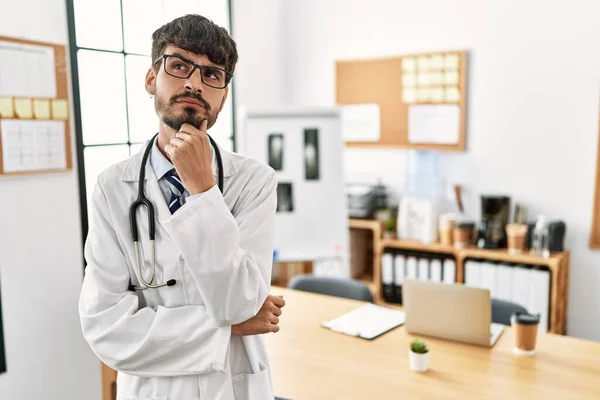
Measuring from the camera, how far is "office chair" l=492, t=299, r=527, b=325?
252 centimetres

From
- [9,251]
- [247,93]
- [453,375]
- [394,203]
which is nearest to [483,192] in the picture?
[394,203]

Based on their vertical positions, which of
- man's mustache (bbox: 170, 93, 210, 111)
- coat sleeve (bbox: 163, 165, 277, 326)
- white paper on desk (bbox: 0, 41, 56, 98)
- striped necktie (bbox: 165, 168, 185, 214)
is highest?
white paper on desk (bbox: 0, 41, 56, 98)

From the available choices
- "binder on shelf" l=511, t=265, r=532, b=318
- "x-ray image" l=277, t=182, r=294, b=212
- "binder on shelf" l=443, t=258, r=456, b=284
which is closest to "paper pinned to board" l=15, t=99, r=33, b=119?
"x-ray image" l=277, t=182, r=294, b=212

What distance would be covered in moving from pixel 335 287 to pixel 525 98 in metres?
1.87

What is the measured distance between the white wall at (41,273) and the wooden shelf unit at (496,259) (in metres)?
2.06

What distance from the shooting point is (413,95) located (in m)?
4.11

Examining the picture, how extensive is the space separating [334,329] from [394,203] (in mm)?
2043

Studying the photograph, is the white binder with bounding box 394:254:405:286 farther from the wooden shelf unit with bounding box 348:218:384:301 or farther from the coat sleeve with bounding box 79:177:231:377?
the coat sleeve with bounding box 79:177:231:377

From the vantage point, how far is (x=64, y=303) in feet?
9.28

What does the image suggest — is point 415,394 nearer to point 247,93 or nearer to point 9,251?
point 9,251

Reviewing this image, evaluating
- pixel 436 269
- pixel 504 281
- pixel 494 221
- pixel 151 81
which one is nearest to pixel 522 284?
pixel 504 281

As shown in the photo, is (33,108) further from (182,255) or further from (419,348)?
(419,348)

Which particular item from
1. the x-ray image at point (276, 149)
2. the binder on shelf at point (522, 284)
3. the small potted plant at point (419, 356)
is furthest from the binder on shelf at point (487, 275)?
the small potted plant at point (419, 356)

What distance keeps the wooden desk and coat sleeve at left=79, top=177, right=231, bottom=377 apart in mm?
617
